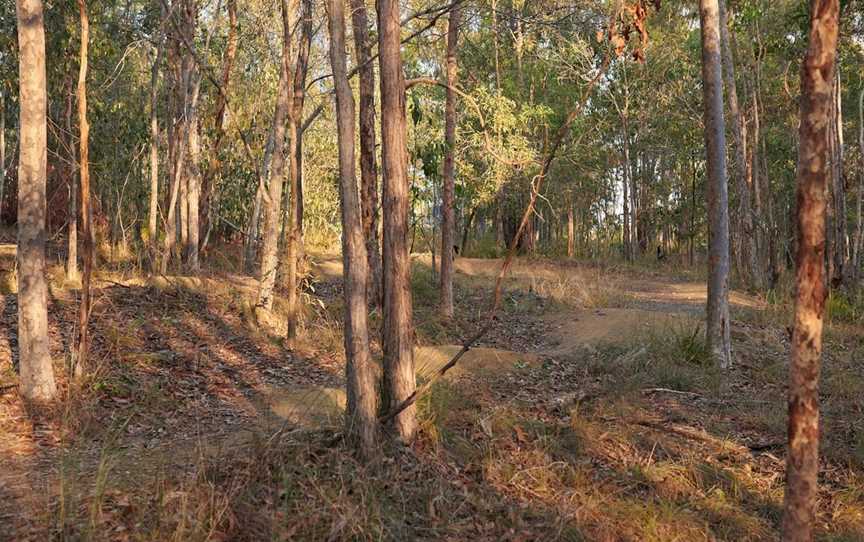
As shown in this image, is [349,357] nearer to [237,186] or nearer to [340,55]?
[340,55]

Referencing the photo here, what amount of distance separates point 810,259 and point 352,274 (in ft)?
10.6

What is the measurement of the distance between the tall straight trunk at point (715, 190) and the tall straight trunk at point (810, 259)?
557cm

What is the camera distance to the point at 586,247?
32.2 metres

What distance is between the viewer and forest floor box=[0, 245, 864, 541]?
5008 millimetres

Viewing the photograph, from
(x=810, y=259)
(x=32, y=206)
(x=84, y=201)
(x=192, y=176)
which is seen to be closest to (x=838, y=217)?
(x=192, y=176)

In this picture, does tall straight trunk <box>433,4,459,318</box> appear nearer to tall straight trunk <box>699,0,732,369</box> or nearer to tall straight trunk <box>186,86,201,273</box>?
tall straight trunk <box>699,0,732,369</box>

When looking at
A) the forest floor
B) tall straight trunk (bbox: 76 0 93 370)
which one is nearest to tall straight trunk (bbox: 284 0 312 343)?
the forest floor

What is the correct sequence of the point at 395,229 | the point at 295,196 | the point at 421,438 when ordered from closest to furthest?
the point at 395,229, the point at 421,438, the point at 295,196

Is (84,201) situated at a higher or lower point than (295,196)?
lower

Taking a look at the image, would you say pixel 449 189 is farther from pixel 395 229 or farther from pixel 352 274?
pixel 352 274

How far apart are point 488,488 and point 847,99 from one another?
2678 centimetres

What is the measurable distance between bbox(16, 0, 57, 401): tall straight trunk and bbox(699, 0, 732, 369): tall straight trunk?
7.61 metres

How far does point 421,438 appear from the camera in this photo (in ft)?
21.0

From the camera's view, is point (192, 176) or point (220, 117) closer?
point (220, 117)
